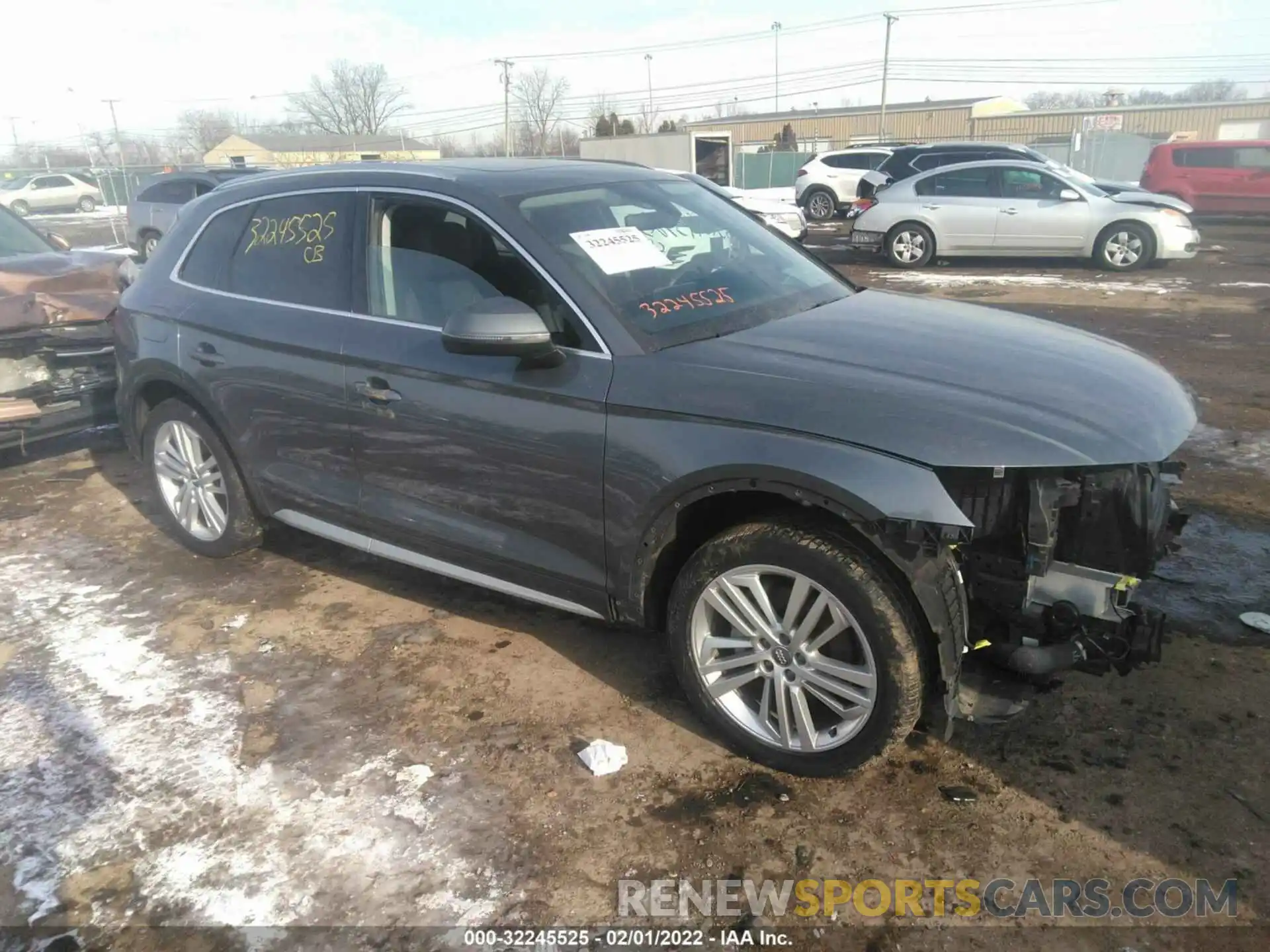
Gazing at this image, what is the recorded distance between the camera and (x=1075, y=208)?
13.5 metres

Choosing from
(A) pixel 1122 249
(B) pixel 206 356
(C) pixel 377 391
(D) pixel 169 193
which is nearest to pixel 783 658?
(C) pixel 377 391

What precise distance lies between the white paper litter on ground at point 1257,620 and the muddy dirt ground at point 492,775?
0.22 feet

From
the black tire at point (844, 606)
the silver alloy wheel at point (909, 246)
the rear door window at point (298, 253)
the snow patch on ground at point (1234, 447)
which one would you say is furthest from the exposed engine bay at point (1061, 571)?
the silver alloy wheel at point (909, 246)

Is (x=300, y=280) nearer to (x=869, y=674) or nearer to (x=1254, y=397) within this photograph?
(x=869, y=674)

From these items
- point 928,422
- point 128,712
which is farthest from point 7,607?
point 928,422

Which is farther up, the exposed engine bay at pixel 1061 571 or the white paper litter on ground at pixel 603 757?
the exposed engine bay at pixel 1061 571

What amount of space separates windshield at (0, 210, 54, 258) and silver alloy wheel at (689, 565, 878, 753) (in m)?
6.77

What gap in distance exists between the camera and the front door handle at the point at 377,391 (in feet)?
11.6

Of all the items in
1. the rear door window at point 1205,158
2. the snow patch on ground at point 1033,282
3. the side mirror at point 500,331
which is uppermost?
the rear door window at point 1205,158

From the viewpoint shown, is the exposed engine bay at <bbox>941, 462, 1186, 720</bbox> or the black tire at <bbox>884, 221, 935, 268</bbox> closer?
the exposed engine bay at <bbox>941, 462, 1186, 720</bbox>

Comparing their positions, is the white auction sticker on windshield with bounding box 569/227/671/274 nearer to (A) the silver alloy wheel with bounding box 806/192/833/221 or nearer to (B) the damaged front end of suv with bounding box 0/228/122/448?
(B) the damaged front end of suv with bounding box 0/228/122/448

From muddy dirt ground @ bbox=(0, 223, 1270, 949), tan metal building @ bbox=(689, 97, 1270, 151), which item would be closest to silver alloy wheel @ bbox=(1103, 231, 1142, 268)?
muddy dirt ground @ bbox=(0, 223, 1270, 949)

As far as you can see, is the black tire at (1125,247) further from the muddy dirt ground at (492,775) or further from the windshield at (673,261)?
the windshield at (673,261)

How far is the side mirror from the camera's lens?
9.77 ft
